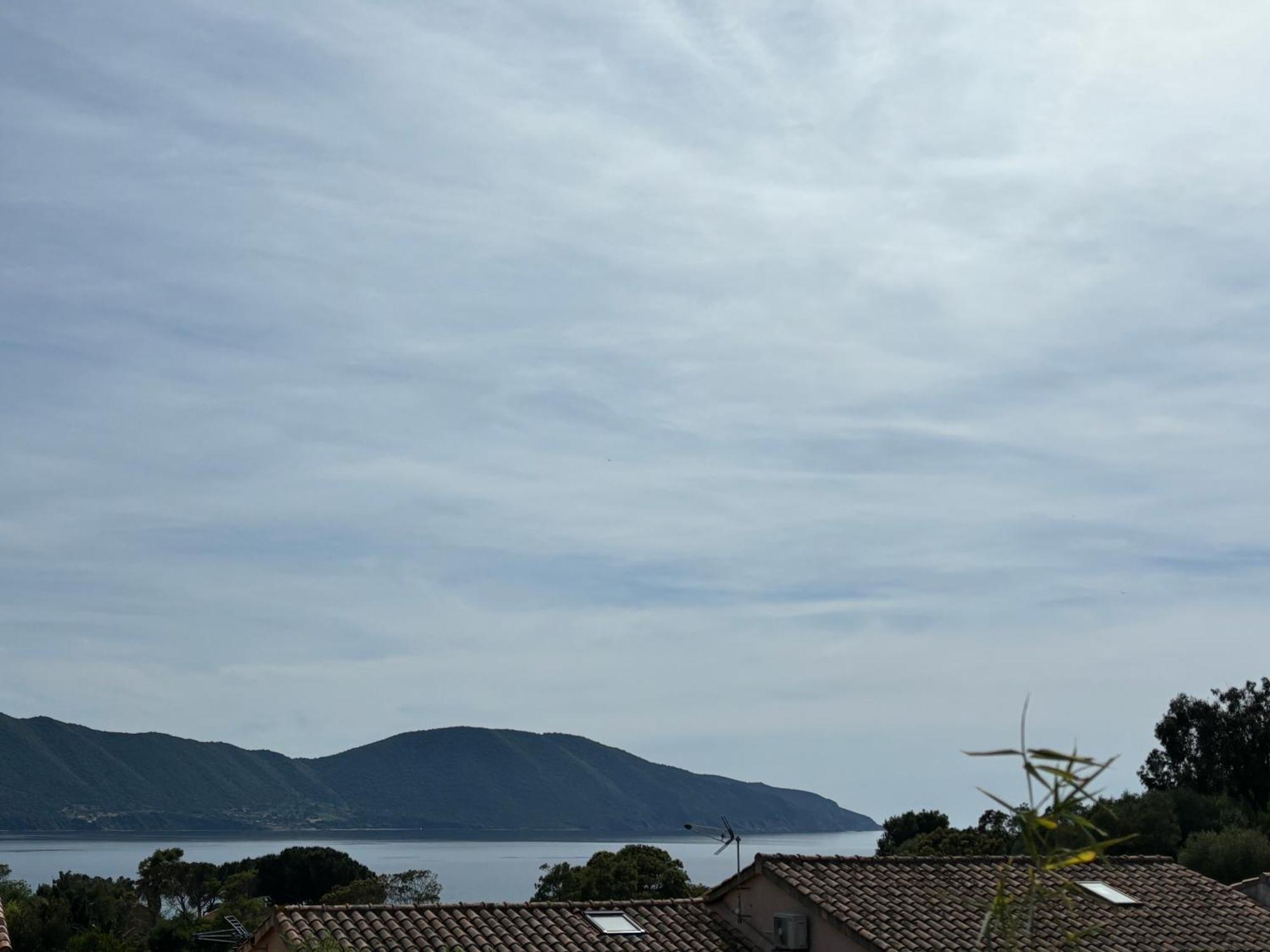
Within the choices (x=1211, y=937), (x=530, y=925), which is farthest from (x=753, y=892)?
(x=1211, y=937)

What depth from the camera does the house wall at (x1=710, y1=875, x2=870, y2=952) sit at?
88.5 ft

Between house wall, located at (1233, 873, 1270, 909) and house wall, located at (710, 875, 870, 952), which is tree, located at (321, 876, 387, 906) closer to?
house wall, located at (1233, 873, 1270, 909)

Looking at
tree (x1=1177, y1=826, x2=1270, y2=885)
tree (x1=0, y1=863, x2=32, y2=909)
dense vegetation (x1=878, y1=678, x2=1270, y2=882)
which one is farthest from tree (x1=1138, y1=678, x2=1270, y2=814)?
tree (x1=0, y1=863, x2=32, y2=909)

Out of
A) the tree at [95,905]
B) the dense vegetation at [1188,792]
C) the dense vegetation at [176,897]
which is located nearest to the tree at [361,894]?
the dense vegetation at [176,897]

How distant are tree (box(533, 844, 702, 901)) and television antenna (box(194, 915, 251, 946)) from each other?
1840 centimetres

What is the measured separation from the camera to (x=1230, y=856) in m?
56.7

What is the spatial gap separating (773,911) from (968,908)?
3993 millimetres

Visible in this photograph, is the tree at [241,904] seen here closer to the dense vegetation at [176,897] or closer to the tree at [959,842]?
the dense vegetation at [176,897]

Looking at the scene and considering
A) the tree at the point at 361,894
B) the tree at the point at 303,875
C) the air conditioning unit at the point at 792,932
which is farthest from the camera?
the tree at the point at 303,875

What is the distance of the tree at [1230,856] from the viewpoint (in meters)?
55.8

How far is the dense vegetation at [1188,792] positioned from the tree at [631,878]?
38.3ft

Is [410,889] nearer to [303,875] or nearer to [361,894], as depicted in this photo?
[361,894]

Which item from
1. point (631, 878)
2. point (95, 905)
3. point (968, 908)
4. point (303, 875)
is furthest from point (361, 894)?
point (968, 908)

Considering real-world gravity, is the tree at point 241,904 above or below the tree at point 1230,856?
below
